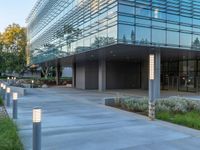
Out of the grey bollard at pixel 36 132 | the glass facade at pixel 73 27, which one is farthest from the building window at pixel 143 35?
the grey bollard at pixel 36 132

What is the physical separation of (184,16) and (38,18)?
32.8 m

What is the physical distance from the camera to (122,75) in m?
40.9

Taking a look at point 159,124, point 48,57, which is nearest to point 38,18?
point 48,57

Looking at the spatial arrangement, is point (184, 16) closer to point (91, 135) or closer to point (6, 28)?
point (91, 135)

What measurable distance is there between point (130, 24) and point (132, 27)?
32cm

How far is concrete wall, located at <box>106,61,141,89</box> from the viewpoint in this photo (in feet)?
130

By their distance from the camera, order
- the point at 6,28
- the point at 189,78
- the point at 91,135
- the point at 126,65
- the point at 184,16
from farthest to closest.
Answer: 1. the point at 6,28
2. the point at 126,65
3. the point at 189,78
4. the point at 184,16
5. the point at 91,135

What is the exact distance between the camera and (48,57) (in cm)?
4134

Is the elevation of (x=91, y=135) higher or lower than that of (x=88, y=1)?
lower

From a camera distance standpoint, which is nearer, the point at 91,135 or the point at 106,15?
the point at 91,135

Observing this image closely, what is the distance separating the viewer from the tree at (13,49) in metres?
73.0

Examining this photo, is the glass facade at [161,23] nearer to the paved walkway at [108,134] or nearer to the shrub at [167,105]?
the shrub at [167,105]

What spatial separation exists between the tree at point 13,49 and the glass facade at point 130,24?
43561 millimetres

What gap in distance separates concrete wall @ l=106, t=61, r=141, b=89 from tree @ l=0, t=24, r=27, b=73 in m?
40.4
